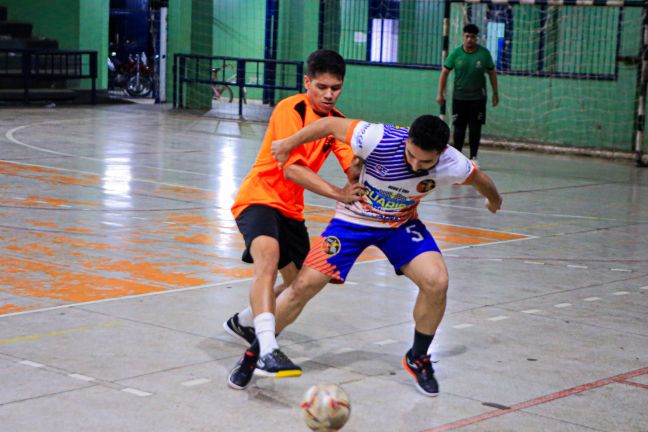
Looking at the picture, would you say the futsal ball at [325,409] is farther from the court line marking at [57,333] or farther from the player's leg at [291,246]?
the court line marking at [57,333]

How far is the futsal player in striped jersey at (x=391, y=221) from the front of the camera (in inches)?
231

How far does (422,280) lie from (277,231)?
2.80 ft

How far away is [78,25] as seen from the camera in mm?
30000

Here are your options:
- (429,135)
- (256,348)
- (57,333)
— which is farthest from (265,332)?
(57,333)

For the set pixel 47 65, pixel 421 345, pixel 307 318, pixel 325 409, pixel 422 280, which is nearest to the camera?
pixel 325 409

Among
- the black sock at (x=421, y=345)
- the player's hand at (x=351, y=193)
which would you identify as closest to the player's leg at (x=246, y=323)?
the player's hand at (x=351, y=193)

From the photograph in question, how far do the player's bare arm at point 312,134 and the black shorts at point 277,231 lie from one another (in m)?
0.38

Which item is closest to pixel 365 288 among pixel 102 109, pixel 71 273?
pixel 71 273

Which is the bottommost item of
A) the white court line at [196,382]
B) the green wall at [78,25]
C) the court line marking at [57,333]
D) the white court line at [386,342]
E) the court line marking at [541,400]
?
the white court line at [386,342]

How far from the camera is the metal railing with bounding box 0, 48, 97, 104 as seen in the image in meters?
26.5

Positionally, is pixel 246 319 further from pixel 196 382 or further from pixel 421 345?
pixel 421 345

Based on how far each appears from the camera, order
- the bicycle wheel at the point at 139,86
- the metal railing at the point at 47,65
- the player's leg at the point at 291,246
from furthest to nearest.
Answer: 1. the bicycle wheel at the point at 139,86
2. the metal railing at the point at 47,65
3. the player's leg at the point at 291,246

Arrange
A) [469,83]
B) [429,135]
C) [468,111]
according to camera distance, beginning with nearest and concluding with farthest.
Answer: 1. [429,135]
2. [469,83]
3. [468,111]

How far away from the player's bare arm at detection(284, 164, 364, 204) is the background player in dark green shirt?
10961mm
